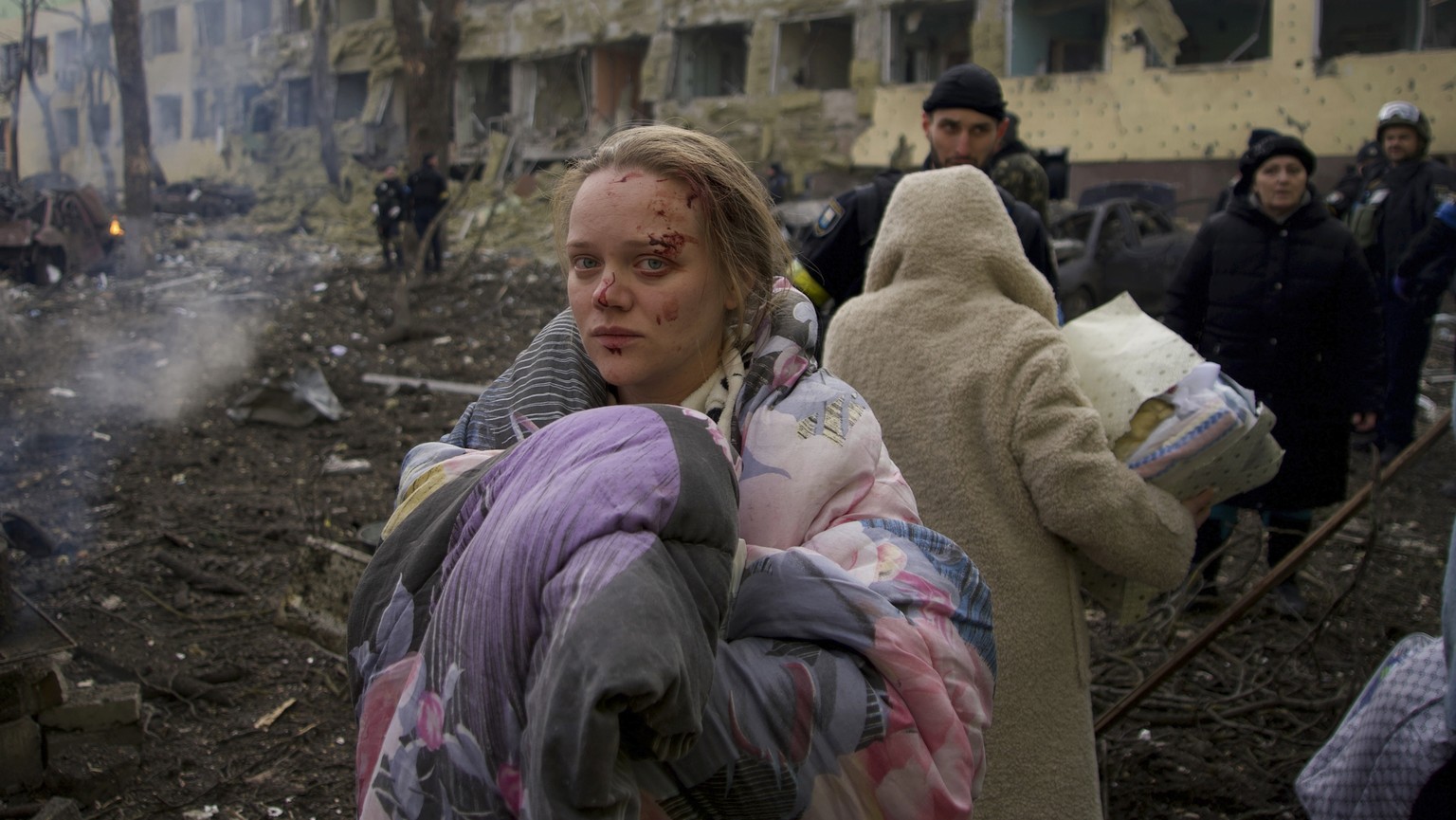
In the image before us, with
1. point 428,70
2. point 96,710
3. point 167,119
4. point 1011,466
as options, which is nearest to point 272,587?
point 96,710

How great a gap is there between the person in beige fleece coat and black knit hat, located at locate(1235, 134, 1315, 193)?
2.50 meters

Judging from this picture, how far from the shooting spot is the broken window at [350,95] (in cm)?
3575

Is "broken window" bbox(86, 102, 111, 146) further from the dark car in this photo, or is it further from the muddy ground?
the dark car

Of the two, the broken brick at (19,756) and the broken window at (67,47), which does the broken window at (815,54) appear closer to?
the broken window at (67,47)

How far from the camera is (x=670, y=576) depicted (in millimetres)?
944

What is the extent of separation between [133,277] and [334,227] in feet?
32.4

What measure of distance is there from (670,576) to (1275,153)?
4.03 metres

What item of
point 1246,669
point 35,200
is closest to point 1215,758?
point 1246,669

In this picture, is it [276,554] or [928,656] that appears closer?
[928,656]

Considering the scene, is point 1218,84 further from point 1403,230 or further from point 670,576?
point 670,576

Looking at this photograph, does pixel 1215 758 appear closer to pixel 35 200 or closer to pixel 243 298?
pixel 243 298

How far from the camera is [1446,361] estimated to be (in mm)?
10914

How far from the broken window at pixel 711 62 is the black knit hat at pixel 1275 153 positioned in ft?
80.5

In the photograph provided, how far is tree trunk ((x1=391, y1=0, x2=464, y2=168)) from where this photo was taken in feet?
55.4
